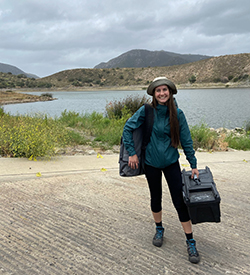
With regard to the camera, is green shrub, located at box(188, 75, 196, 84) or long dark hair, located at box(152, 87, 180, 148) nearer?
long dark hair, located at box(152, 87, 180, 148)

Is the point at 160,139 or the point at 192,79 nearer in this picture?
the point at 160,139

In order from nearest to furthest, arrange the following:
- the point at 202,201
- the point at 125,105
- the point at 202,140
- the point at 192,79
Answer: the point at 202,201 < the point at 202,140 < the point at 125,105 < the point at 192,79

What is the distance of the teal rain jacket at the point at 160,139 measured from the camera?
2.80 meters

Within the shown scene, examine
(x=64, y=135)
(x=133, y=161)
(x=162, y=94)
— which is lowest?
(x=64, y=135)

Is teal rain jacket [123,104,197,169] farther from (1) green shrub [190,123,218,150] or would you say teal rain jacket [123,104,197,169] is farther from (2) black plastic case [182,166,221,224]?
(1) green shrub [190,123,218,150]

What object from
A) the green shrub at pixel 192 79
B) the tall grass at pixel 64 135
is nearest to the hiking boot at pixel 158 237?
the tall grass at pixel 64 135

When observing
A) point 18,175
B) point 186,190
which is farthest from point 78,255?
point 18,175

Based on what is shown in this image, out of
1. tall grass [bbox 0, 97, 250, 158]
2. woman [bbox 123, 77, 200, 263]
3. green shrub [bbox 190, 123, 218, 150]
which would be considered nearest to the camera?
woman [bbox 123, 77, 200, 263]

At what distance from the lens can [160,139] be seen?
112 inches

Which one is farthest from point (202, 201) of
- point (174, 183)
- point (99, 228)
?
point (99, 228)

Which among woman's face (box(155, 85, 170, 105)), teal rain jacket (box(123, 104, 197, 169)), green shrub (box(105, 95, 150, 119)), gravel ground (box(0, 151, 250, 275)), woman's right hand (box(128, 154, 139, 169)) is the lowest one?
gravel ground (box(0, 151, 250, 275))

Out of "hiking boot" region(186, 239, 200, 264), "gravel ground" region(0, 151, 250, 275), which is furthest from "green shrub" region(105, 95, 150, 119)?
"hiking boot" region(186, 239, 200, 264)

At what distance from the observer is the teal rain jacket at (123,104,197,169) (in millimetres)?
2803

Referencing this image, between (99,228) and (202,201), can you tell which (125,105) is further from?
(202,201)
